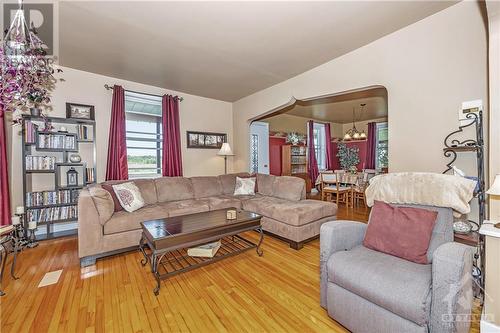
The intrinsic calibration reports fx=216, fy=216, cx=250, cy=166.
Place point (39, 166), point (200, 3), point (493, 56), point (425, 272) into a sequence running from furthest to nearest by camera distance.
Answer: point (39, 166) → point (200, 3) → point (493, 56) → point (425, 272)

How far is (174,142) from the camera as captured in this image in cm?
439

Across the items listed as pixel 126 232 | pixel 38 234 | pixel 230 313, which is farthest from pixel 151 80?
pixel 230 313

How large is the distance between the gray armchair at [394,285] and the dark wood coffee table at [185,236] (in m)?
1.08

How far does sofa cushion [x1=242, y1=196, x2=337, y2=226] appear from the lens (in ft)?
9.35

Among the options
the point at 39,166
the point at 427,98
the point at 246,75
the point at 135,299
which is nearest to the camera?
the point at 135,299

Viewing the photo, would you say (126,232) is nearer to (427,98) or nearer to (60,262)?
(60,262)

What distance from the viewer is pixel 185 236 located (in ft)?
6.72

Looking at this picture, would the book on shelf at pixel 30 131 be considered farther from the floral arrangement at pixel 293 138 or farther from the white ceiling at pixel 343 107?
the floral arrangement at pixel 293 138

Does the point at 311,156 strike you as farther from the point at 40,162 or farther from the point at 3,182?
the point at 3,182

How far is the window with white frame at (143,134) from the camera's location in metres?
4.19

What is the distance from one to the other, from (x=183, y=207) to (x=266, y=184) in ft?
5.33

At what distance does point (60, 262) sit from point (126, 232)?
755 mm

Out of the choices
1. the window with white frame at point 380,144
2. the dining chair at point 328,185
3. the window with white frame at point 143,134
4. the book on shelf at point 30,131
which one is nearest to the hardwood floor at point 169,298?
the book on shelf at point 30,131

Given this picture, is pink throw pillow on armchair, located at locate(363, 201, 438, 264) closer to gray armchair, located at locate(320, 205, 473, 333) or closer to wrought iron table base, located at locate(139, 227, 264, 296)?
gray armchair, located at locate(320, 205, 473, 333)
